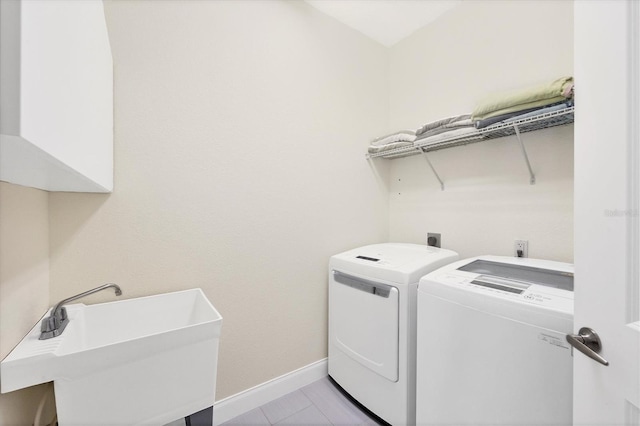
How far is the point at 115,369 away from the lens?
748mm

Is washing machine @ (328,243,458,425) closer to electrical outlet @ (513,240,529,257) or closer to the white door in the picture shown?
electrical outlet @ (513,240,529,257)

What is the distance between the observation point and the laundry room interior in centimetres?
111

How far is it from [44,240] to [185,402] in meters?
0.84

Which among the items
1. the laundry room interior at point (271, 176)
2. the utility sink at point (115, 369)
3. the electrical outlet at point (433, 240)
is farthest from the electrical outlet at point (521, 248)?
the utility sink at point (115, 369)

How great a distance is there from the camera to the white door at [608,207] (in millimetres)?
544

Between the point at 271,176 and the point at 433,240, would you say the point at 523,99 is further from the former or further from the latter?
the point at 271,176

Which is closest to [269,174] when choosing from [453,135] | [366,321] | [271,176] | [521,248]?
[271,176]

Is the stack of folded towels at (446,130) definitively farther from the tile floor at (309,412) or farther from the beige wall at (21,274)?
the beige wall at (21,274)

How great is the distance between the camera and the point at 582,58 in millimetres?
640

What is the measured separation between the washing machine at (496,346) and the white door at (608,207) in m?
0.15

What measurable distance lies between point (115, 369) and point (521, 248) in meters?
2.00

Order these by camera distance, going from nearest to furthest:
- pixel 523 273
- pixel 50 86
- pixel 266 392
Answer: pixel 50 86
pixel 523 273
pixel 266 392

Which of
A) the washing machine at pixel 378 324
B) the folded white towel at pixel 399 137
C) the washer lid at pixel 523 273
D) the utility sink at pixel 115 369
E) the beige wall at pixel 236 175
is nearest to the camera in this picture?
the utility sink at pixel 115 369

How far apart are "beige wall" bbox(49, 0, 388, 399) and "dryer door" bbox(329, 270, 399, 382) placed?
0.65 ft
